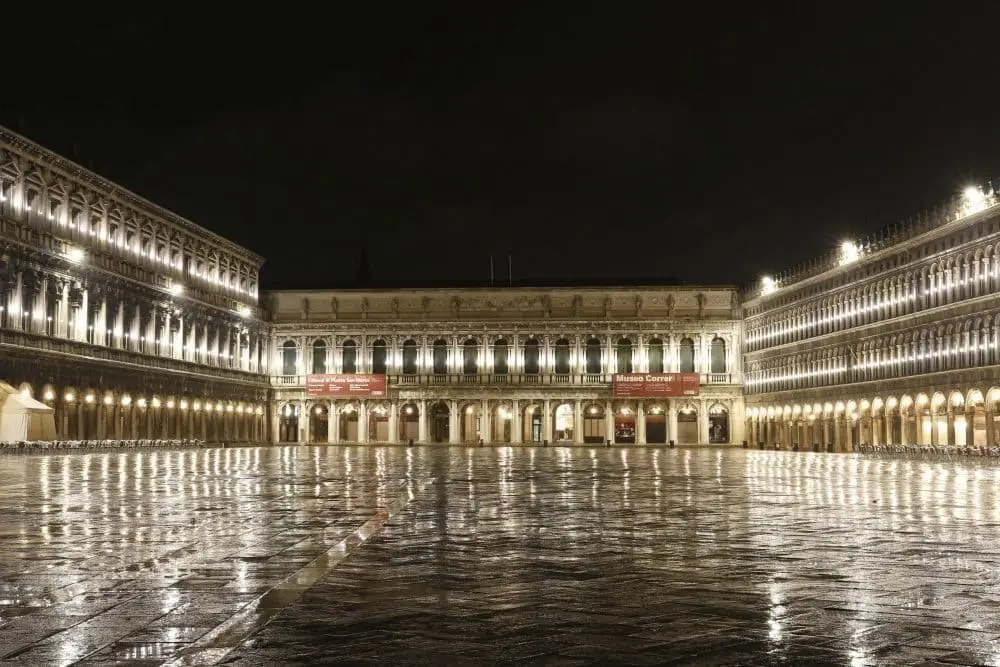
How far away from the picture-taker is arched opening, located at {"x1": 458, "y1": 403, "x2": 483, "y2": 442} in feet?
309

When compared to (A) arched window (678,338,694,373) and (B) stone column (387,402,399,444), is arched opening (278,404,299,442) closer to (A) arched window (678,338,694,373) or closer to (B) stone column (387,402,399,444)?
(B) stone column (387,402,399,444)

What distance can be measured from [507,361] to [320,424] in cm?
1545

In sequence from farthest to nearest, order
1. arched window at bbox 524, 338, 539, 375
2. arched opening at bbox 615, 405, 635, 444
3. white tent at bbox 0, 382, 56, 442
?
arched window at bbox 524, 338, 539, 375 → arched opening at bbox 615, 405, 635, 444 → white tent at bbox 0, 382, 56, 442

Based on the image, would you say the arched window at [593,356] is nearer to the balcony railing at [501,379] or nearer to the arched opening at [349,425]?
the balcony railing at [501,379]

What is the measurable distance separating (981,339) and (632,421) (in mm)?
40848

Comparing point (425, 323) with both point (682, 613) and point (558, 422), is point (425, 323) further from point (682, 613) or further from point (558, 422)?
point (682, 613)

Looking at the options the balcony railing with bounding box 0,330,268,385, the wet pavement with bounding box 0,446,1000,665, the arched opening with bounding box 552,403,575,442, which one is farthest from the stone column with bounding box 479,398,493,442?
the wet pavement with bounding box 0,446,1000,665

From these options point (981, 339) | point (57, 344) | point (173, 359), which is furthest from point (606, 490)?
point (173, 359)

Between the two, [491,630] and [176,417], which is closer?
[491,630]

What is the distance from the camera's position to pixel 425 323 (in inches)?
3708

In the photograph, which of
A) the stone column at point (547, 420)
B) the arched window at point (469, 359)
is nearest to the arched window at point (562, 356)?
the stone column at point (547, 420)

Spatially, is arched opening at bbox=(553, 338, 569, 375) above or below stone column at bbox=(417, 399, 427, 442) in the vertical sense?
above

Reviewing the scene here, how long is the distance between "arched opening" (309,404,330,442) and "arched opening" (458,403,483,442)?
10373 mm

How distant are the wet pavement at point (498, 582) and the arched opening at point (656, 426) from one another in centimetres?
7521
